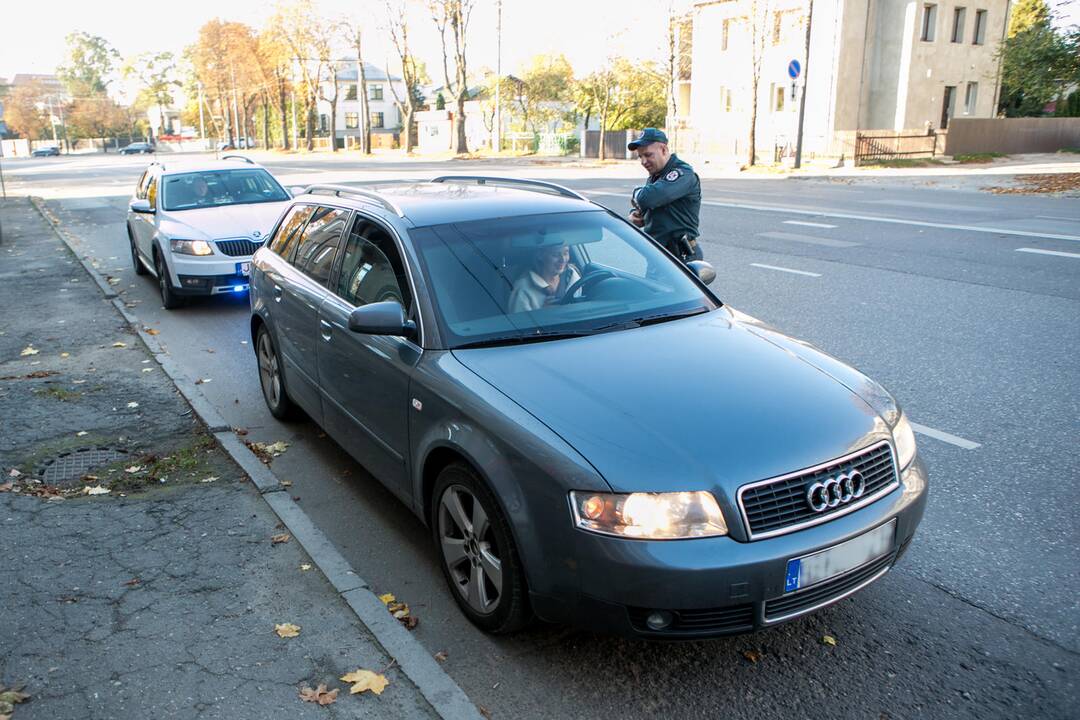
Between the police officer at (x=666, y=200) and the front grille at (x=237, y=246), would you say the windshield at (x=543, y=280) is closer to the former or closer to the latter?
the police officer at (x=666, y=200)

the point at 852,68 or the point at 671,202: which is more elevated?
the point at 852,68

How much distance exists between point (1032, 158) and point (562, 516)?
41482mm

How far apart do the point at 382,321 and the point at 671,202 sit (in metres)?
3.07

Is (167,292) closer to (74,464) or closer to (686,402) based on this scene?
(74,464)

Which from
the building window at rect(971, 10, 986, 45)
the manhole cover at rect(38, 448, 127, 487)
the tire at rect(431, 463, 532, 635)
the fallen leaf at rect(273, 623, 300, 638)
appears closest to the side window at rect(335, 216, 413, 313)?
the tire at rect(431, 463, 532, 635)

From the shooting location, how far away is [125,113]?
13175 cm

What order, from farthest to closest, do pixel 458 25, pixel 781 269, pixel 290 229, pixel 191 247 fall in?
pixel 458 25
pixel 781 269
pixel 191 247
pixel 290 229

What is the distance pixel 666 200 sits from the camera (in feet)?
20.5

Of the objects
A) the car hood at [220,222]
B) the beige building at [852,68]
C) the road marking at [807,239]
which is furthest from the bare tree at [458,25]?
the car hood at [220,222]

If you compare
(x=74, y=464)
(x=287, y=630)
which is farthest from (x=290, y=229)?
(x=287, y=630)

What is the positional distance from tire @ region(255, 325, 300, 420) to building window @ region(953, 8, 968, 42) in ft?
151

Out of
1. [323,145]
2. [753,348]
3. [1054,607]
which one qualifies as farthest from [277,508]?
[323,145]

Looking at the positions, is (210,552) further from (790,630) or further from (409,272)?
(790,630)

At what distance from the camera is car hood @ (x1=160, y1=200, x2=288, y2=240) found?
995cm
